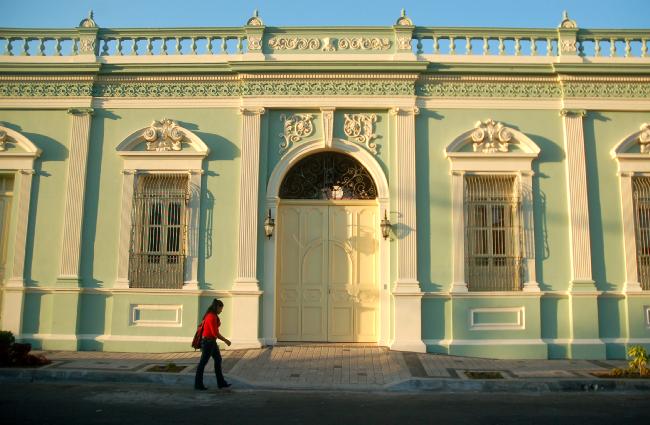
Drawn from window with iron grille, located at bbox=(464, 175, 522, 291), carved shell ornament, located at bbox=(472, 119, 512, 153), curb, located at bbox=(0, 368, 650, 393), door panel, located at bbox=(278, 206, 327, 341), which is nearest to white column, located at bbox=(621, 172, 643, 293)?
window with iron grille, located at bbox=(464, 175, 522, 291)

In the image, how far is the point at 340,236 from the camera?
10703 mm

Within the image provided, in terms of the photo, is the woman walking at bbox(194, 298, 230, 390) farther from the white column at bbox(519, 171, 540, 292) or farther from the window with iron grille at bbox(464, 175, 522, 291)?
the white column at bbox(519, 171, 540, 292)

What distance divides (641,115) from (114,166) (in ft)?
32.9

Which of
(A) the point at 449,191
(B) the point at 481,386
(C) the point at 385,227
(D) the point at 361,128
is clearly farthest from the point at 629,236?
(D) the point at 361,128

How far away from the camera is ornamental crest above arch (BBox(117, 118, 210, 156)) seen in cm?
1053

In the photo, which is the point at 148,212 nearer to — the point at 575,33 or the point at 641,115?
the point at 575,33

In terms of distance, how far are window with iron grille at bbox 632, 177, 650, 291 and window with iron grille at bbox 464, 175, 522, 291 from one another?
2211 millimetres

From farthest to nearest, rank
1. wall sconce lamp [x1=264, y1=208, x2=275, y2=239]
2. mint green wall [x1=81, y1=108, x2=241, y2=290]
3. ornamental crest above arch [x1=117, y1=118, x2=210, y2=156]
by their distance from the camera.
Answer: ornamental crest above arch [x1=117, y1=118, x2=210, y2=156] → mint green wall [x1=81, y1=108, x2=241, y2=290] → wall sconce lamp [x1=264, y1=208, x2=275, y2=239]

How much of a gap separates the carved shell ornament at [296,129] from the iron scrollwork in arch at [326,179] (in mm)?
463

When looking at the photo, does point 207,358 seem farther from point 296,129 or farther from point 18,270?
point 18,270

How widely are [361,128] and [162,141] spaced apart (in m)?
3.78

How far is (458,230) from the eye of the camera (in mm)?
10203

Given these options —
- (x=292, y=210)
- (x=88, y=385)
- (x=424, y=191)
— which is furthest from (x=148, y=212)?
(x=424, y=191)

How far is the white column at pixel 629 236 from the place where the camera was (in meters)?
10.1
